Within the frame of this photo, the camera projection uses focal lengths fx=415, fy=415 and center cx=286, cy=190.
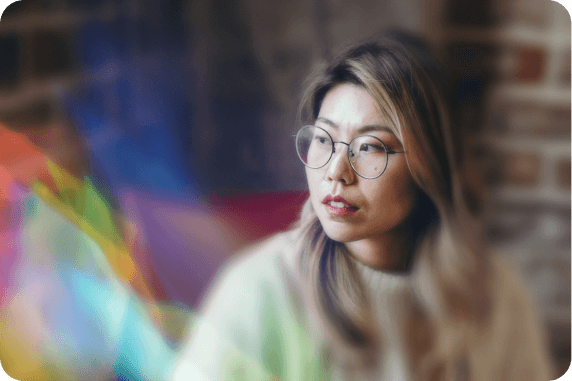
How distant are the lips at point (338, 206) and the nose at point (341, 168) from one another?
3 cm

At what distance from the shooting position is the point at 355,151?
2.24 ft

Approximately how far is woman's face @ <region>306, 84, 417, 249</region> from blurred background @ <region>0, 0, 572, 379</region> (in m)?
0.05

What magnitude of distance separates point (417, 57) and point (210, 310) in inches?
22.7

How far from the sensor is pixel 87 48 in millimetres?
802

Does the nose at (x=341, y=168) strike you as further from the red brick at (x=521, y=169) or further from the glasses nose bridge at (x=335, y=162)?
the red brick at (x=521, y=169)

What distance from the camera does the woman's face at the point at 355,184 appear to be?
0.68m

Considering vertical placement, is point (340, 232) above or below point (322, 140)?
below

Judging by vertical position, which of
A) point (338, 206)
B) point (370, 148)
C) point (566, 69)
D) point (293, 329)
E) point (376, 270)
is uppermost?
point (566, 69)

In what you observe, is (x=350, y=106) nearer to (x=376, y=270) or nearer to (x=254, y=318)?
(x=376, y=270)

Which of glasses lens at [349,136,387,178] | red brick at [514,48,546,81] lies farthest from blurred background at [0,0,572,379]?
glasses lens at [349,136,387,178]

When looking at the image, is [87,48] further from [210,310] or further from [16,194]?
[210,310]

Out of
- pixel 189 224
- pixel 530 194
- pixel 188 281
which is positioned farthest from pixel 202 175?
pixel 530 194

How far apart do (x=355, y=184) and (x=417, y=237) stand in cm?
14

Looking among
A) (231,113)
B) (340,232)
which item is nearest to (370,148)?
(340,232)
